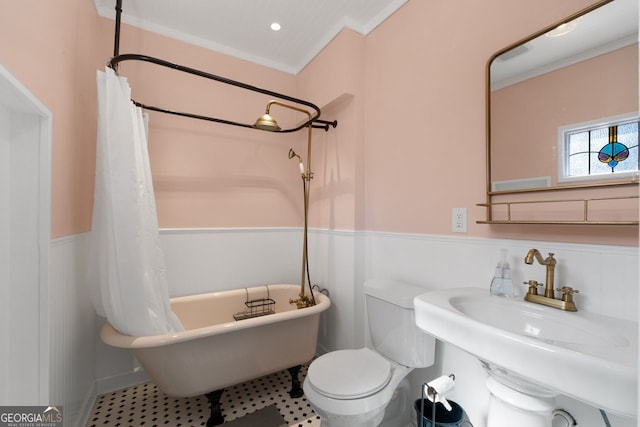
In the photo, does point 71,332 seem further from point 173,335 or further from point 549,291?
point 549,291

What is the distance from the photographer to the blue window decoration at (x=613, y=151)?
2.96 ft

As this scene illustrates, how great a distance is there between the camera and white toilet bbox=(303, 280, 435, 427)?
1162mm

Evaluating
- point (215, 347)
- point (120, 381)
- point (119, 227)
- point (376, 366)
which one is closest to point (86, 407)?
point (120, 381)

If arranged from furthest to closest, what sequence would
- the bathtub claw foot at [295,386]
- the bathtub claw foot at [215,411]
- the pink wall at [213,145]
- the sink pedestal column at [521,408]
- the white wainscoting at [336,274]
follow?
the pink wall at [213,145], the bathtub claw foot at [295,386], the bathtub claw foot at [215,411], the white wainscoting at [336,274], the sink pedestal column at [521,408]

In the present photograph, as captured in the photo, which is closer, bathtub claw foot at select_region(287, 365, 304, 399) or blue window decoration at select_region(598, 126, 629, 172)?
blue window decoration at select_region(598, 126, 629, 172)

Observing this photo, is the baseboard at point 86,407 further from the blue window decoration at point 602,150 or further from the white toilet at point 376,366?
the blue window decoration at point 602,150

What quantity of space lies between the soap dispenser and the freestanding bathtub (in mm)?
1039

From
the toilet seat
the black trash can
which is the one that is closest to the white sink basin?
the toilet seat

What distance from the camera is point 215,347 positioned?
1.49 metres

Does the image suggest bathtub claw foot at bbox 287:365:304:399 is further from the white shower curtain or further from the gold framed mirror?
the gold framed mirror

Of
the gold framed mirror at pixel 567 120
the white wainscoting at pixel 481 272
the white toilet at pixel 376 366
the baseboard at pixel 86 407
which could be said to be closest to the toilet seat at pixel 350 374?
the white toilet at pixel 376 366

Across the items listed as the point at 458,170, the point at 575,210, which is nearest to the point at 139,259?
the point at 458,170

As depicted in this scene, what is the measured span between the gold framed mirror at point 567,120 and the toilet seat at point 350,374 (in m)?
0.88

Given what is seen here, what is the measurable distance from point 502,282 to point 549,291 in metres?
0.15
